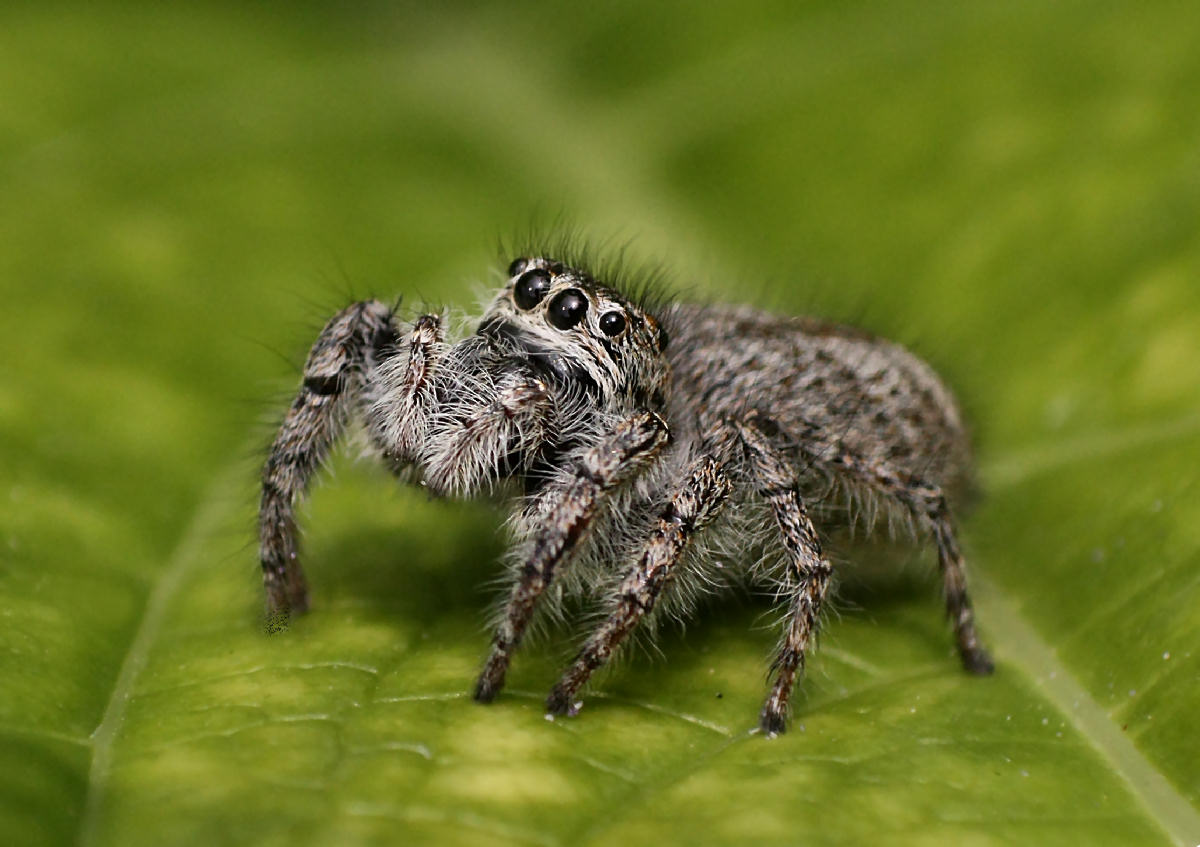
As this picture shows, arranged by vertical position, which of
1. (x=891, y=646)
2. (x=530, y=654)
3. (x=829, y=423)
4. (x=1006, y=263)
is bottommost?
(x=530, y=654)

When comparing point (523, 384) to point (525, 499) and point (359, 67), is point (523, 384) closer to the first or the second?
point (525, 499)

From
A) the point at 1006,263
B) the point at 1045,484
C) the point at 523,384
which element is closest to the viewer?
the point at 523,384

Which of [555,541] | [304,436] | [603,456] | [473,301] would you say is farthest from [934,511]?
[473,301]

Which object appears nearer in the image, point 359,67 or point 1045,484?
point 1045,484

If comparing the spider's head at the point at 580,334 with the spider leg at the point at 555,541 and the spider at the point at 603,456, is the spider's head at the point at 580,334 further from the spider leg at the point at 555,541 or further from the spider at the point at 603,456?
the spider leg at the point at 555,541

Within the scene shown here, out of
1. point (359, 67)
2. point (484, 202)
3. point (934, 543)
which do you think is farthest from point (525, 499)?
point (359, 67)

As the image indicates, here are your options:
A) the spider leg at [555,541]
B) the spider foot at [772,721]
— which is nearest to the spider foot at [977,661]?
the spider foot at [772,721]

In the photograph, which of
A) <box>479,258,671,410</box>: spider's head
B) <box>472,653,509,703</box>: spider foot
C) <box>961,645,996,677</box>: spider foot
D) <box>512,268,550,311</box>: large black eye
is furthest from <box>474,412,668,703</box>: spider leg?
<box>961,645,996,677</box>: spider foot

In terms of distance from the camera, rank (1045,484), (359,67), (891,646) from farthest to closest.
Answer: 1. (359,67)
2. (1045,484)
3. (891,646)

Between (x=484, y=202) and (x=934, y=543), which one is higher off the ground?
(x=484, y=202)
